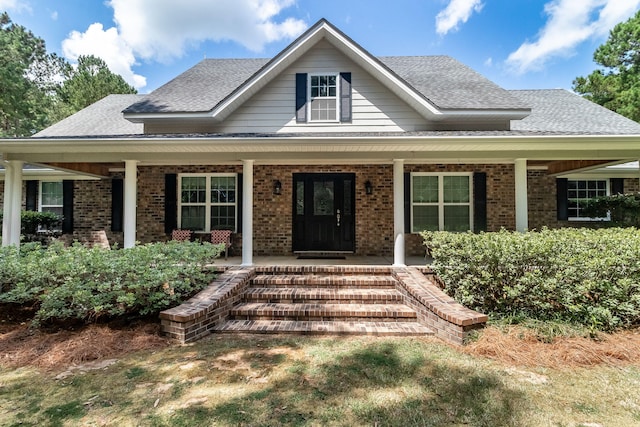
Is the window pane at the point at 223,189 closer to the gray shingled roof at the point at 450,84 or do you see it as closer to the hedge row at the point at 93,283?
the hedge row at the point at 93,283

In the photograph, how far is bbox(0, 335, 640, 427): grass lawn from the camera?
2.37 metres

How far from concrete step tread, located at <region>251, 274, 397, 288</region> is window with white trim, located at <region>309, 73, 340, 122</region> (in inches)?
159

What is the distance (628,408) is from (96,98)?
2545cm

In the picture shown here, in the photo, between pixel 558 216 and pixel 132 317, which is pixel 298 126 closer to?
pixel 132 317

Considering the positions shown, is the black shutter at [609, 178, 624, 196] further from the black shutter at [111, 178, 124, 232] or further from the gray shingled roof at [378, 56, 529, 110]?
the black shutter at [111, 178, 124, 232]

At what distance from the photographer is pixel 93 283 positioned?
397 cm

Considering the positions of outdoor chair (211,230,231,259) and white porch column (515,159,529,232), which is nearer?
white porch column (515,159,529,232)

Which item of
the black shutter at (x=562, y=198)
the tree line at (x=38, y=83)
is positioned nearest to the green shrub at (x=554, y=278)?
the black shutter at (x=562, y=198)

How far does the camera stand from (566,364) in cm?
320

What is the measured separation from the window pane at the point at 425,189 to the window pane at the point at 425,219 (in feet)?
0.82

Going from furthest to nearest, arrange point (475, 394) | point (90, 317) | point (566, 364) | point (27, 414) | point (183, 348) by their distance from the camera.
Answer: point (90, 317)
point (183, 348)
point (566, 364)
point (475, 394)
point (27, 414)

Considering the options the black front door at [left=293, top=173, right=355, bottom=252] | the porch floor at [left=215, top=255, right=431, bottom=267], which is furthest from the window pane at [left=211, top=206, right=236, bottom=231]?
the black front door at [left=293, top=173, right=355, bottom=252]

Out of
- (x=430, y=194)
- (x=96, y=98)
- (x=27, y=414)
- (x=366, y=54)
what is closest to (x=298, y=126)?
(x=366, y=54)

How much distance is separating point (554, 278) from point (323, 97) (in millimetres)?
5967
